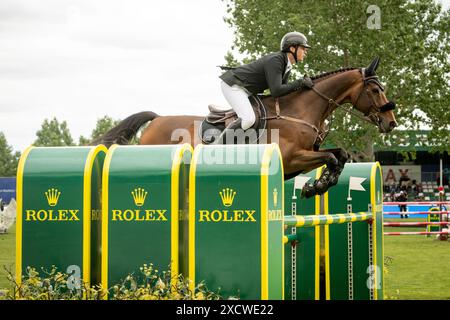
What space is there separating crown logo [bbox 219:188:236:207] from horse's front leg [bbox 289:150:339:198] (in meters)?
2.26

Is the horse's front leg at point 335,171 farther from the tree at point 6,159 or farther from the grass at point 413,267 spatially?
the tree at point 6,159

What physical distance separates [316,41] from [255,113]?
2389cm

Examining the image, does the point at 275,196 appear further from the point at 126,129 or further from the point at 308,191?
the point at 126,129

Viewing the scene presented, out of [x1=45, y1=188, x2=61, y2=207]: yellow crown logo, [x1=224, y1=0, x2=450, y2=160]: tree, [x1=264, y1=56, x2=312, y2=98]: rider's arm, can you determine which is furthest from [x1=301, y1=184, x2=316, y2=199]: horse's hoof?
[x1=224, y1=0, x2=450, y2=160]: tree

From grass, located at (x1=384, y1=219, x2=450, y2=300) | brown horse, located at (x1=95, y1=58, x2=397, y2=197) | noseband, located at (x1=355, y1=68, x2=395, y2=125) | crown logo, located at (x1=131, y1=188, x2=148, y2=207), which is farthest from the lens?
grass, located at (x1=384, y1=219, x2=450, y2=300)

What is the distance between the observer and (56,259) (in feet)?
16.5

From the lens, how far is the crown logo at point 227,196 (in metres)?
4.68

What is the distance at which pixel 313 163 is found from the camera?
7008 mm

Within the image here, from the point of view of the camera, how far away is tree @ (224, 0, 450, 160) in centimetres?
2977

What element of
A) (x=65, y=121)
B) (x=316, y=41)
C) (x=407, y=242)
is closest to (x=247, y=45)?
(x=316, y=41)

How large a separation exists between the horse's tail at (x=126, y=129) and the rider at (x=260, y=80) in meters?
1.92

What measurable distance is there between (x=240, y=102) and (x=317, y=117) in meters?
0.76

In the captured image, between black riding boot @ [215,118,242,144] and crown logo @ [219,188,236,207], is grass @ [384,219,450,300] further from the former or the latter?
crown logo @ [219,188,236,207]

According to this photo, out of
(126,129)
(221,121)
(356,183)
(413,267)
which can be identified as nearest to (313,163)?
(356,183)
